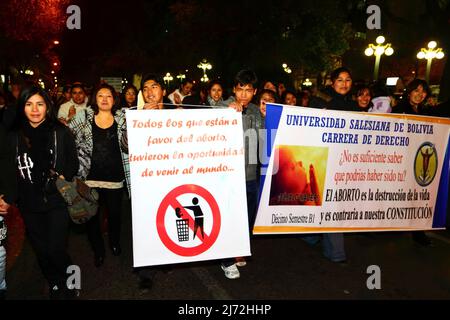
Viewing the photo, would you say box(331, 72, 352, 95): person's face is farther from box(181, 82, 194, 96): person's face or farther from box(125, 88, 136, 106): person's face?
box(181, 82, 194, 96): person's face

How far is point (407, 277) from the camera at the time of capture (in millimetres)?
4414

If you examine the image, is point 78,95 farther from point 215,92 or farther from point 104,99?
point 104,99

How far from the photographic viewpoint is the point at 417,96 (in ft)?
18.5

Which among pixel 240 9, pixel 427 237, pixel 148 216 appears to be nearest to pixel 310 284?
pixel 148 216

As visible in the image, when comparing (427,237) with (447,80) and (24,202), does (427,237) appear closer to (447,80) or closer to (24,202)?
(24,202)

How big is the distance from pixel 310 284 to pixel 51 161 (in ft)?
8.85

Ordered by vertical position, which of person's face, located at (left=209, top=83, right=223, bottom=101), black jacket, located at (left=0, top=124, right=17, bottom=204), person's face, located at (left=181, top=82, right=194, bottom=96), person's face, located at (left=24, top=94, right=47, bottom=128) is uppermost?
person's face, located at (left=181, top=82, right=194, bottom=96)

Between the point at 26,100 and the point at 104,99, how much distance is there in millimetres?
1065

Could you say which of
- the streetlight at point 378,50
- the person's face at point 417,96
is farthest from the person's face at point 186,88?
the streetlight at point 378,50

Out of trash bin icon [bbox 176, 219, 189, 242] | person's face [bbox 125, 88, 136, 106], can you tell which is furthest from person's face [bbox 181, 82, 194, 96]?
trash bin icon [bbox 176, 219, 189, 242]

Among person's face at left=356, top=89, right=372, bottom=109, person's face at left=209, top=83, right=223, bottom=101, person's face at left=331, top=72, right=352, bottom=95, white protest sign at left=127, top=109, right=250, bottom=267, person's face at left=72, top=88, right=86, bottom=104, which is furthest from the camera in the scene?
person's face at left=72, top=88, right=86, bottom=104

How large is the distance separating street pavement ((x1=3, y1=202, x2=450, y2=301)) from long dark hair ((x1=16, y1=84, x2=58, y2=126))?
1.64 metres

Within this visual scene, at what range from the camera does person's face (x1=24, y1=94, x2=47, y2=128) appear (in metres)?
3.36

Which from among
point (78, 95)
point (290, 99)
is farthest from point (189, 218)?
point (290, 99)
